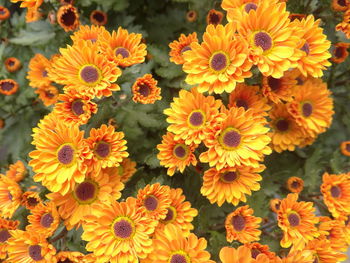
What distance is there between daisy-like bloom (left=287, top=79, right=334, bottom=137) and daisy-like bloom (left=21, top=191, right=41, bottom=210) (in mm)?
1150

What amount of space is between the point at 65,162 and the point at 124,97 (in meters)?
0.43

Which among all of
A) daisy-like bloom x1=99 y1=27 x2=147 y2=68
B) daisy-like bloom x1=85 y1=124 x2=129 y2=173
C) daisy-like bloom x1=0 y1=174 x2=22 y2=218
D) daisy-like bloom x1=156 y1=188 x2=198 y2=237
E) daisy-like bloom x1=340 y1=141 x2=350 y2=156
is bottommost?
daisy-like bloom x1=0 y1=174 x2=22 y2=218

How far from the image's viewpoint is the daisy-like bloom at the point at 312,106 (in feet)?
5.02

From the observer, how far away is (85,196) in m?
1.30

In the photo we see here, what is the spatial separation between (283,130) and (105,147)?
875 millimetres

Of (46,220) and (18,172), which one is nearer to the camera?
(46,220)

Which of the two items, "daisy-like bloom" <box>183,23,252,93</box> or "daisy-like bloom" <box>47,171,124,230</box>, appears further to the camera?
"daisy-like bloom" <box>47,171,124,230</box>

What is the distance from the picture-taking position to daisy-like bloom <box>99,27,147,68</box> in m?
1.24

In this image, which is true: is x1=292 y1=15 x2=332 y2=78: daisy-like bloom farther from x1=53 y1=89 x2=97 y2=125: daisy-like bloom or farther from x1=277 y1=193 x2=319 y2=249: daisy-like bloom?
x1=53 y1=89 x2=97 y2=125: daisy-like bloom

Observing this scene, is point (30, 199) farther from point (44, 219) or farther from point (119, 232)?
point (119, 232)

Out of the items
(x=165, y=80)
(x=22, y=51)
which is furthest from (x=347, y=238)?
(x=22, y=51)

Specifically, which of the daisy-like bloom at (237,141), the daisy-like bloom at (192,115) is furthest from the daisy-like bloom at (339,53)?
the daisy-like bloom at (192,115)

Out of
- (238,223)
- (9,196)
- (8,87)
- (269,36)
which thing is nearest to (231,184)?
(238,223)

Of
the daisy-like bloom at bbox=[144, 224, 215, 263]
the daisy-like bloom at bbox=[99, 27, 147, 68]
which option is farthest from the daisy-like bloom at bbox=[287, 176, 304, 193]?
the daisy-like bloom at bbox=[99, 27, 147, 68]
